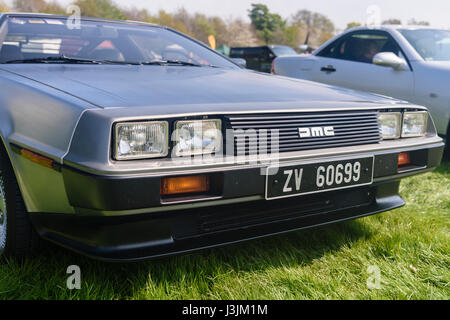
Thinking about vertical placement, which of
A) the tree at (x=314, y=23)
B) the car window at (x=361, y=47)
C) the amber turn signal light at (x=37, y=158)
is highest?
the tree at (x=314, y=23)

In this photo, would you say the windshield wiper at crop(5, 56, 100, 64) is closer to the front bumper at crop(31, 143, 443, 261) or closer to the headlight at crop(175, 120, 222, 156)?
the front bumper at crop(31, 143, 443, 261)

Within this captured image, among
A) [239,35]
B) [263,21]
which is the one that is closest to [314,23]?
[263,21]

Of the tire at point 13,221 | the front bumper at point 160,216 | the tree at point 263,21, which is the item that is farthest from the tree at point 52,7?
the front bumper at point 160,216

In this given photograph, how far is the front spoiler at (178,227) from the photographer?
1550mm

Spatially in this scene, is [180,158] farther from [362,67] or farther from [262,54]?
[262,54]

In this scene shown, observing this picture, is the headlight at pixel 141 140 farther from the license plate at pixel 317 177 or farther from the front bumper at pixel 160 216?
the license plate at pixel 317 177

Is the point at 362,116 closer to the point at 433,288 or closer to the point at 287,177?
the point at 287,177

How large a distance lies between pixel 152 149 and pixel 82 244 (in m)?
0.44

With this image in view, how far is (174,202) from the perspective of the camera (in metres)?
1.51

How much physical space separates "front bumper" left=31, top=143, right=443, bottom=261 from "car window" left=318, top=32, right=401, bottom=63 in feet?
9.54

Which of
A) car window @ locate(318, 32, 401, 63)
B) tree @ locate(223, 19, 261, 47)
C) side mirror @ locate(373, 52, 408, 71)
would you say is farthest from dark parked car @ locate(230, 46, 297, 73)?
tree @ locate(223, 19, 261, 47)

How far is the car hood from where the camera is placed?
1657mm

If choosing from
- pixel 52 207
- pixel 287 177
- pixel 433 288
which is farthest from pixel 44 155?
pixel 433 288

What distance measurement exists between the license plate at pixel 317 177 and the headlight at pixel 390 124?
0.25m
